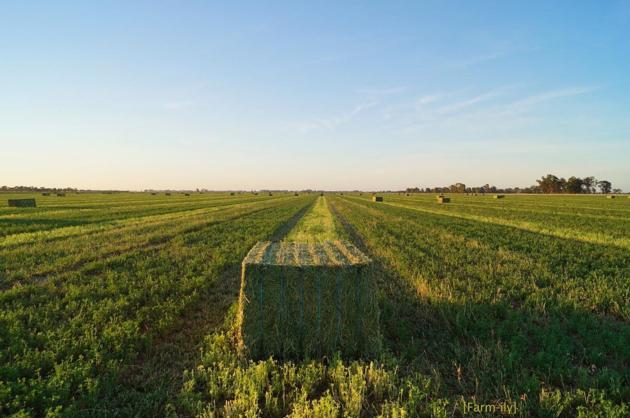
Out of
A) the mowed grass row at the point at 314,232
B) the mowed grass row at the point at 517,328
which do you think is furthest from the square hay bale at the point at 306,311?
the mowed grass row at the point at 314,232

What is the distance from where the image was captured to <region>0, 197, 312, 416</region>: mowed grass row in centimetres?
Answer: 393

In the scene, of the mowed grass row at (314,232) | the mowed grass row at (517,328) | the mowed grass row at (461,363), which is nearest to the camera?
the mowed grass row at (461,363)

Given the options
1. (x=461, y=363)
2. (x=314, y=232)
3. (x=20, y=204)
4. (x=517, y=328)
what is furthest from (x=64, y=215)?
(x=517, y=328)

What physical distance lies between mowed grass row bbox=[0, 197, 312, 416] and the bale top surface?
2.29 meters

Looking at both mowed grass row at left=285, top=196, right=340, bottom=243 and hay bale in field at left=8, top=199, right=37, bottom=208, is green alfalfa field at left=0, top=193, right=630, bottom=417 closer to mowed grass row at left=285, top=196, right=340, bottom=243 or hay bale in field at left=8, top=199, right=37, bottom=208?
mowed grass row at left=285, top=196, right=340, bottom=243

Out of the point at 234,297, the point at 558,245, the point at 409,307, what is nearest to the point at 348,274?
the point at 409,307

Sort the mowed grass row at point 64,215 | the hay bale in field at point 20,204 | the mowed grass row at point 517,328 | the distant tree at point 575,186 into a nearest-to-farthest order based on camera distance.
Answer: the mowed grass row at point 517,328 < the mowed grass row at point 64,215 < the hay bale in field at point 20,204 < the distant tree at point 575,186

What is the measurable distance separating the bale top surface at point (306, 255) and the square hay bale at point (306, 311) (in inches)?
6.7

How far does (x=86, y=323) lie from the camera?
588 cm

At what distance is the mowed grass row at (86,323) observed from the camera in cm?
393

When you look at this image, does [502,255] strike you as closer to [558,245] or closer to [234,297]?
[558,245]

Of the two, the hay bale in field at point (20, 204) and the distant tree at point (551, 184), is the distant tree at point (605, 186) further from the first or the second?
the hay bale in field at point (20, 204)

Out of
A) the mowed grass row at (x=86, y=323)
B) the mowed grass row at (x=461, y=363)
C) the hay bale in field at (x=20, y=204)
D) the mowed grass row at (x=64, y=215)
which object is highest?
the hay bale in field at (x=20, y=204)

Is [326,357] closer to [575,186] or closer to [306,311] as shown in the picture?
[306,311]
